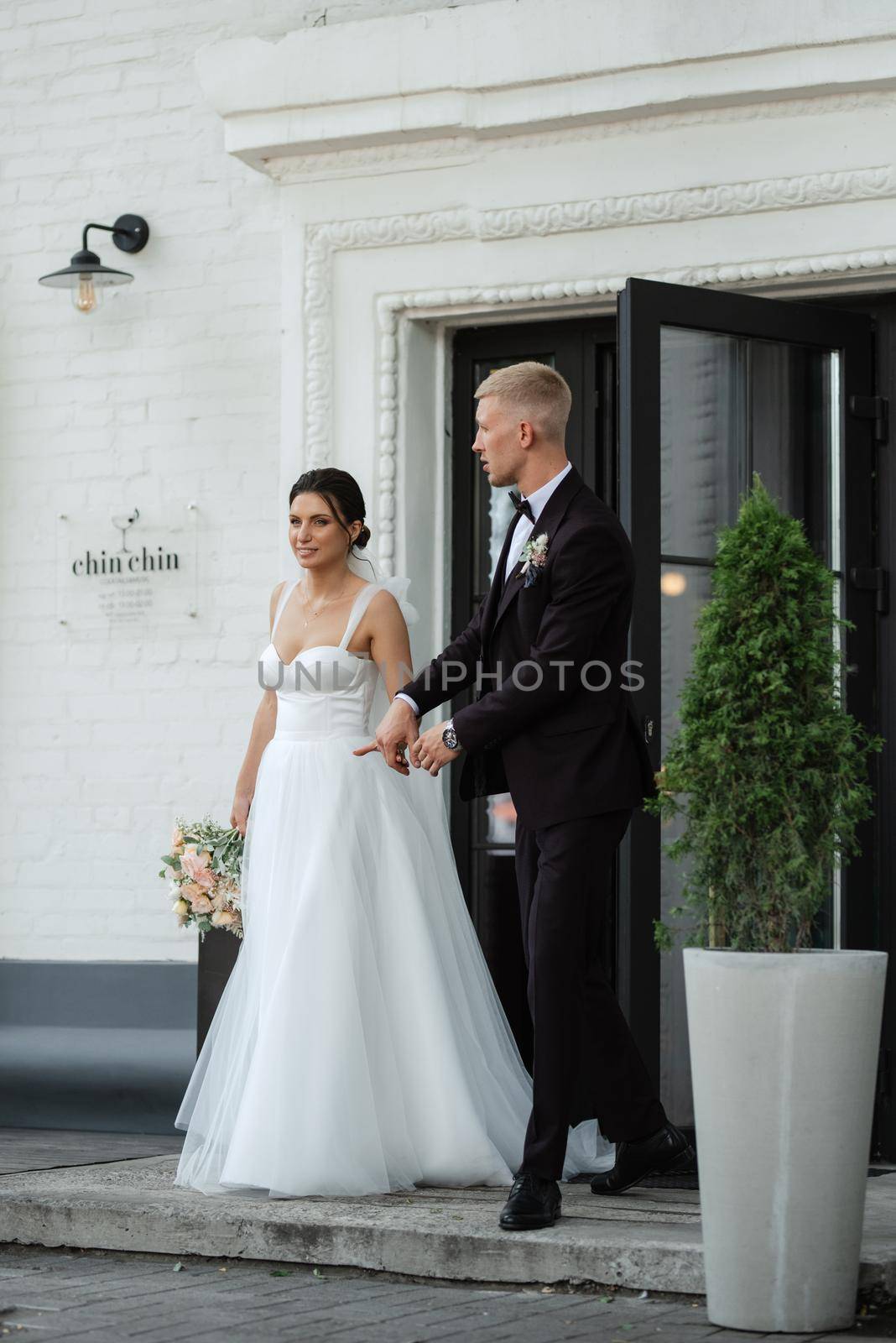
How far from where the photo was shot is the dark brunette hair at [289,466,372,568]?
16.4 feet

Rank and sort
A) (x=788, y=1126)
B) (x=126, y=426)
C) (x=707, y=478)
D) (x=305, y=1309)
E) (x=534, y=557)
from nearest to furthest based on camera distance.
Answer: (x=788, y=1126) → (x=305, y=1309) → (x=534, y=557) → (x=707, y=478) → (x=126, y=426)

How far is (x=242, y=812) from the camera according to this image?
5230mm

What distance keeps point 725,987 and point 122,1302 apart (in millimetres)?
1418

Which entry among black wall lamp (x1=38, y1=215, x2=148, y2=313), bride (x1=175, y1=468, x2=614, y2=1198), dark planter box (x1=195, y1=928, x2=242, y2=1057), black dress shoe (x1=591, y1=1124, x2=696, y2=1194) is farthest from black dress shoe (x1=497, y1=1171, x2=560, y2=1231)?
black wall lamp (x1=38, y1=215, x2=148, y2=313)

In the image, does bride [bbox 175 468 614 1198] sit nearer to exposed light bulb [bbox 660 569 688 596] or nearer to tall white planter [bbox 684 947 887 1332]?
exposed light bulb [bbox 660 569 688 596]

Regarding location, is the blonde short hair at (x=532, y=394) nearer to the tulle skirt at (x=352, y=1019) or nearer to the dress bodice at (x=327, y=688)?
the dress bodice at (x=327, y=688)

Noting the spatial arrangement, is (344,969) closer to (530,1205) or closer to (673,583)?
(530,1205)

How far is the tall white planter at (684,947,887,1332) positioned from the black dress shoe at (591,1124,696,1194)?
1.00 m

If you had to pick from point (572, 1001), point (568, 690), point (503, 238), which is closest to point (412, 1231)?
point (572, 1001)

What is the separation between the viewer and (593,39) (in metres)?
5.37

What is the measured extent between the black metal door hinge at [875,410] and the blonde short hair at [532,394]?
4.10 feet

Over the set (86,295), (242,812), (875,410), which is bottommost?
(242,812)

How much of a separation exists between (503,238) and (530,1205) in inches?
119

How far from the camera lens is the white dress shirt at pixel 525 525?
4.31 m
